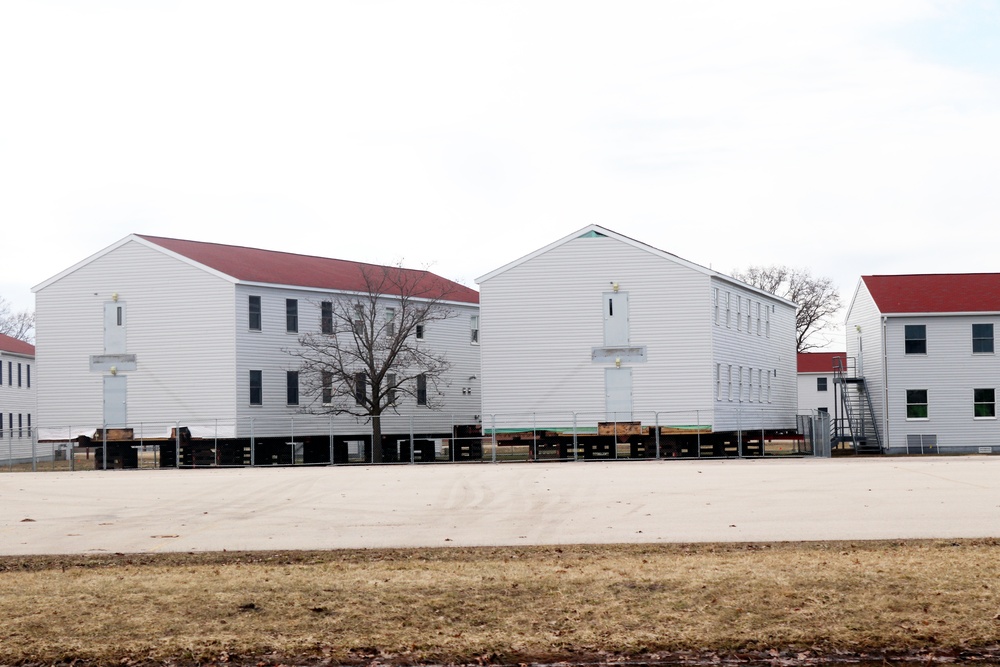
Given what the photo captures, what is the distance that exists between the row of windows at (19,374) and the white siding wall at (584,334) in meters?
36.6

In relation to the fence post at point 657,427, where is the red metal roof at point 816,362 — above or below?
above

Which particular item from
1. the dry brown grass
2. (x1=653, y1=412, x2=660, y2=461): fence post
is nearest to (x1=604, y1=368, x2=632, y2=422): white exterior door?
(x1=653, y1=412, x2=660, y2=461): fence post

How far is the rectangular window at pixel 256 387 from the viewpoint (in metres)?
56.0

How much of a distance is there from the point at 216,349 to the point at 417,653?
44579 mm

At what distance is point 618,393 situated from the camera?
2137 inches

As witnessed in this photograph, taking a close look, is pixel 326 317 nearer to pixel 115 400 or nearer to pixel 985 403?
pixel 115 400

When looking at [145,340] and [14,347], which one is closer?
[145,340]

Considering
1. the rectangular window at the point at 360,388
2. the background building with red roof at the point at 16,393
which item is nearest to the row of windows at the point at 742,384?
the rectangular window at the point at 360,388

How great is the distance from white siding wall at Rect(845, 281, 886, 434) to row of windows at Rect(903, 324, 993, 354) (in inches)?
49.1

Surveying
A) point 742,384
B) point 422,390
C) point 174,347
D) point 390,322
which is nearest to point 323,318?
point 390,322

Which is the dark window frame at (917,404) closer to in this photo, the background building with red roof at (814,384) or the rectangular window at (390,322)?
the rectangular window at (390,322)

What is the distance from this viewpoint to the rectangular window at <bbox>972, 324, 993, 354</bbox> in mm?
59750

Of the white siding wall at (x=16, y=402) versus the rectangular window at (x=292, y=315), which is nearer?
the rectangular window at (x=292, y=315)

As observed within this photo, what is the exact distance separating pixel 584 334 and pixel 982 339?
62.8 ft
